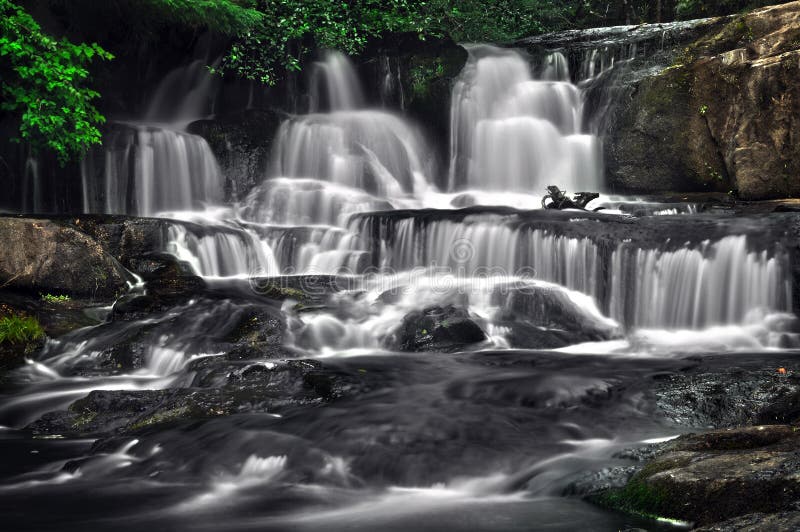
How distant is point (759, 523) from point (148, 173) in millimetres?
13564

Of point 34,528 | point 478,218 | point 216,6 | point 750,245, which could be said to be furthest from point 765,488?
point 216,6

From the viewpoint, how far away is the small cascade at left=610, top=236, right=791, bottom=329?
9219 mm

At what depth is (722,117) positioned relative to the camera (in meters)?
13.7

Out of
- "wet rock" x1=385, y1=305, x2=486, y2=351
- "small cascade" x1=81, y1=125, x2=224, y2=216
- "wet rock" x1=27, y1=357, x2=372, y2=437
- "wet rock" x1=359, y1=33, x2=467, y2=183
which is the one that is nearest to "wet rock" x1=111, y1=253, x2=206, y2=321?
"wet rock" x1=27, y1=357, x2=372, y2=437

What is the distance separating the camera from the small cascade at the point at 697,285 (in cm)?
922

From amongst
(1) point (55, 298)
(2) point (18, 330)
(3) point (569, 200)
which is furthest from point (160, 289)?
(3) point (569, 200)

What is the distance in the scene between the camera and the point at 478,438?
208 inches

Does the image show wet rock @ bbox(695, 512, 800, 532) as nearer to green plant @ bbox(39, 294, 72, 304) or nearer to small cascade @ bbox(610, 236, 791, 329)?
small cascade @ bbox(610, 236, 791, 329)

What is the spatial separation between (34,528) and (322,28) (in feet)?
47.8

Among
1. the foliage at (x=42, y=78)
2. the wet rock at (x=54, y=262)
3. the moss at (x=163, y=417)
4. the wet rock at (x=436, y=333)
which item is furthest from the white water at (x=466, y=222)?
the moss at (x=163, y=417)

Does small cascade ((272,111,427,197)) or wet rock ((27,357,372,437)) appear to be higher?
small cascade ((272,111,427,197))

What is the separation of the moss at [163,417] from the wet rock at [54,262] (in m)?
4.68

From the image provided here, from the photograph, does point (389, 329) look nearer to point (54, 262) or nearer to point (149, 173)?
point (54, 262)

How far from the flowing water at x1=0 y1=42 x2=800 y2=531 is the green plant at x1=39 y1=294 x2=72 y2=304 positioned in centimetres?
78
